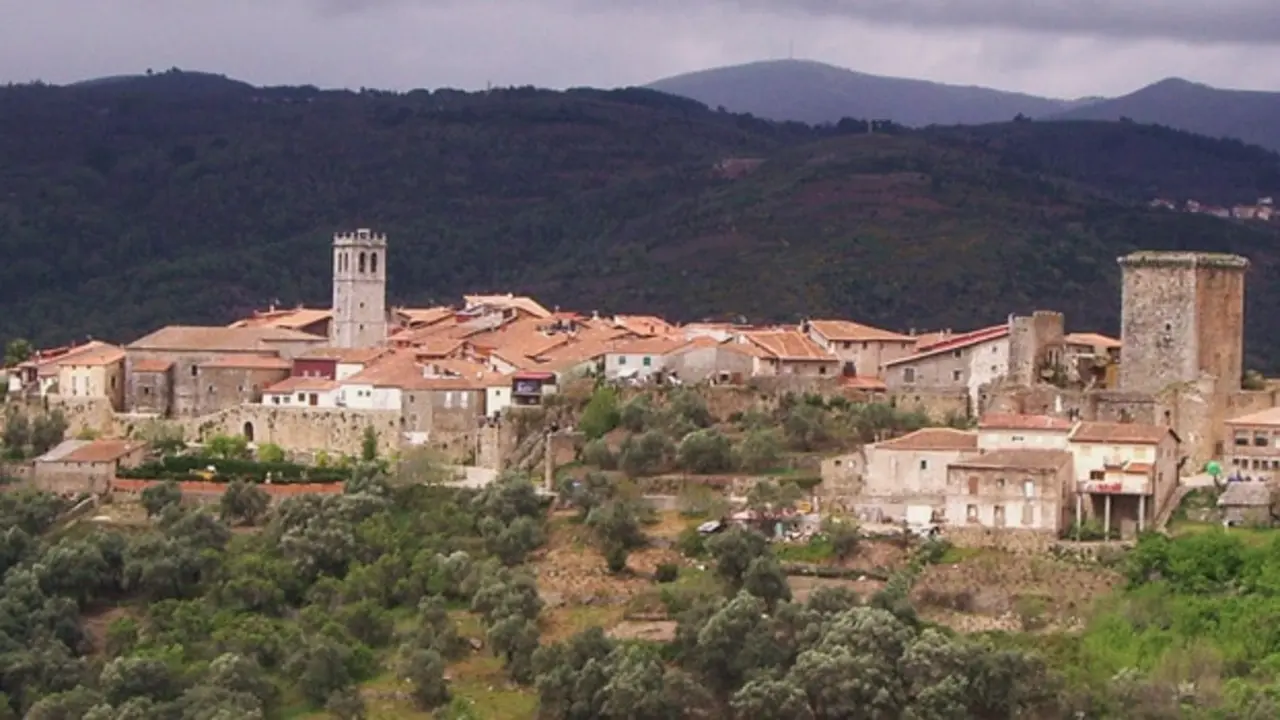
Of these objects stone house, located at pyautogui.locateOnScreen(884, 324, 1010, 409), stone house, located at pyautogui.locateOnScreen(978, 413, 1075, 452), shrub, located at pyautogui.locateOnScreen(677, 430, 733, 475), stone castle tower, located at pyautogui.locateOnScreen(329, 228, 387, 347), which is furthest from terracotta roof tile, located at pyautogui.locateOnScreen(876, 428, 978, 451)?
stone castle tower, located at pyautogui.locateOnScreen(329, 228, 387, 347)

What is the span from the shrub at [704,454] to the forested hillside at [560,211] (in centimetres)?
4064

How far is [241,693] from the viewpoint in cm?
4025

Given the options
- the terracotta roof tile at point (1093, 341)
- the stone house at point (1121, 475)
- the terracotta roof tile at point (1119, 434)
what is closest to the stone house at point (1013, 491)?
the stone house at point (1121, 475)

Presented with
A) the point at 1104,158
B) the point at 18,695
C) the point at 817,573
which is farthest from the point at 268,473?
the point at 1104,158

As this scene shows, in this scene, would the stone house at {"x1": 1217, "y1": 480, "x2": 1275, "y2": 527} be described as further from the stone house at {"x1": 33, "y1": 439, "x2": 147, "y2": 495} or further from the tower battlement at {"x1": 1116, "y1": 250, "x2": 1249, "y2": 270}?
the stone house at {"x1": 33, "y1": 439, "x2": 147, "y2": 495}

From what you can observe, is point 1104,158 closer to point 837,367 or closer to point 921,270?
point 921,270

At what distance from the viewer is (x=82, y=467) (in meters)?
50.9

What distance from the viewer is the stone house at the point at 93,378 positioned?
55.1 meters

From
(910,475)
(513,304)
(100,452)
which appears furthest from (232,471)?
(513,304)

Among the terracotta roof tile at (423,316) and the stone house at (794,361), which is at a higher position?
the terracotta roof tile at (423,316)

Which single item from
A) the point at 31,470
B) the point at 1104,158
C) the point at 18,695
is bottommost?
the point at 18,695

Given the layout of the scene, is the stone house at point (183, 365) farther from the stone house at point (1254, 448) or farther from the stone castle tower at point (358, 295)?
the stone house at point (1254, 448)

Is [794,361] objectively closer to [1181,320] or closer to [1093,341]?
[1093,341]

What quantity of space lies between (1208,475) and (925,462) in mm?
4938
